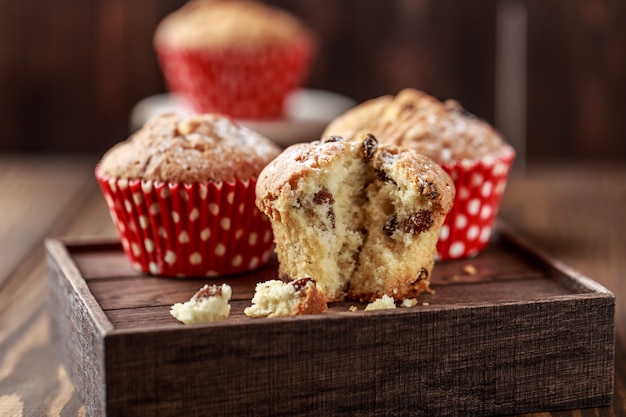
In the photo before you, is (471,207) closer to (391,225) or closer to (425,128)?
(425,128)

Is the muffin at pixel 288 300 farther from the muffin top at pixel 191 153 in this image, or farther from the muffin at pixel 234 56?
the muffin at pixel 234 56

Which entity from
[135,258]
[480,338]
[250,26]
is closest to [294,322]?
[480,338]

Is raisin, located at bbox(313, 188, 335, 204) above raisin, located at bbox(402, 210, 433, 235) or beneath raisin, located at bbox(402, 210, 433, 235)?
above

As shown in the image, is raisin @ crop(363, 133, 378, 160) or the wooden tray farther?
raisin @ crop(363, 133, 378, 160)

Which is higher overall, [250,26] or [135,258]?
[250,26]

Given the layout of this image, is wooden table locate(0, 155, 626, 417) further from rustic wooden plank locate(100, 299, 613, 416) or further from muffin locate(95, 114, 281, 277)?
muffin locate(95, 114, 281, 277)

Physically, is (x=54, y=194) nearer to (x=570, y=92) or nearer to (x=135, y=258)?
(x=135, y=258)

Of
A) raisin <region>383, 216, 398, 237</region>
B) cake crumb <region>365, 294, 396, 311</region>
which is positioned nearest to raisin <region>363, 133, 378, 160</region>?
raisin <region>383, 216, 398, 237</region>
